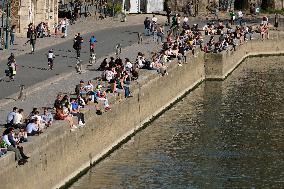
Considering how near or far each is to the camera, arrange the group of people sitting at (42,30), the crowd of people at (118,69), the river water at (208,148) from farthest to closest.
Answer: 1. the group of people sitting at (42,30)
2. the river water at (208,148)
3. the crowd of people at (118,69)

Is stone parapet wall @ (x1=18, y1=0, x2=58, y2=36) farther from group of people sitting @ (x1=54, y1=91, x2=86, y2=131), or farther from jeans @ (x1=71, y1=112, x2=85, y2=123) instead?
jeans @ (x1=71, y1=112, x2=85, y2=123)

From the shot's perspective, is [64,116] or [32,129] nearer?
[32,129]

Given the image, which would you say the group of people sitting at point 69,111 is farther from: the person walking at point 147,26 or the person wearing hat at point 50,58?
the person walking at point 147,26

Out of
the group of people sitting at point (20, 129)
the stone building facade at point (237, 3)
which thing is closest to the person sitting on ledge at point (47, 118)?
the group of people sitting at point (20, 129)

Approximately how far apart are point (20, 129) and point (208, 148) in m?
13.5

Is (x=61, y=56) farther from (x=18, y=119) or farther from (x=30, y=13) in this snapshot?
(x=18, y=119)

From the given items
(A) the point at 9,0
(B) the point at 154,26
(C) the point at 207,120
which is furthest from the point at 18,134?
(B) the point at 154,26

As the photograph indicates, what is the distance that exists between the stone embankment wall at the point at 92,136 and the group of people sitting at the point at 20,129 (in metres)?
0.38

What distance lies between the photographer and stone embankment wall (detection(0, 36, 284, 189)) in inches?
1594

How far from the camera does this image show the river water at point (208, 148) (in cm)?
4781

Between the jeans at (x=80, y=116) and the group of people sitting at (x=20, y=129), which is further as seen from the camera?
the jeans at (x=80, y=116)

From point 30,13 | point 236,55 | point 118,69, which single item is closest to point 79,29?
point 30,13

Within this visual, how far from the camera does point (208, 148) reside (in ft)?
181

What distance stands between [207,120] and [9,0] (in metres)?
22.4
